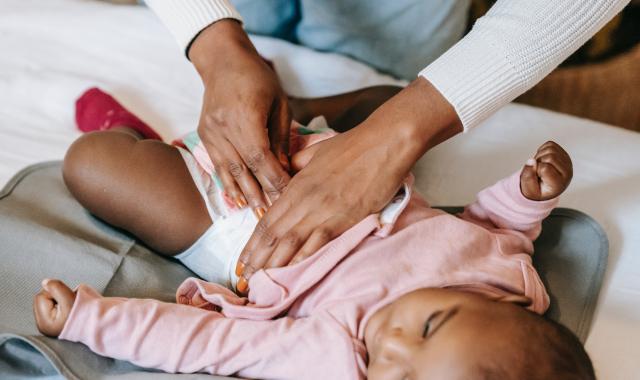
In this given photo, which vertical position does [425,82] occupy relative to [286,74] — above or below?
above

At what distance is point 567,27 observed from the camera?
963 millimetres

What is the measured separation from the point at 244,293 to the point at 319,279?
0.11 m

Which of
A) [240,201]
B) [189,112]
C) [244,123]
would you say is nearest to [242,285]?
[240,201]

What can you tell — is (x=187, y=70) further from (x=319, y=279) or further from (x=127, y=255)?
(x=319, y=279)

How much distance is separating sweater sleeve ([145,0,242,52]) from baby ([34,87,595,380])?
175mm

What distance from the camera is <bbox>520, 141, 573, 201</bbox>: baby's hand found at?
1.00 metres

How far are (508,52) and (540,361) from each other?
1.39 ft

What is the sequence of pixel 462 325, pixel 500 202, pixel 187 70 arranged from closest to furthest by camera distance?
1. pixel 462 325
2. pixel 500 202
3. pixel 187 70

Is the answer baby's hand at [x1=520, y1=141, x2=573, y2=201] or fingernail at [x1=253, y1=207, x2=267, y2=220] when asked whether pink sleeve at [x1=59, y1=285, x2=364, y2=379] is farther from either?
baby's hand at [x1=520, y1=141, x2=573, y2=201]

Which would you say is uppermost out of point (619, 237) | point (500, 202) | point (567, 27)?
point (567, 27)

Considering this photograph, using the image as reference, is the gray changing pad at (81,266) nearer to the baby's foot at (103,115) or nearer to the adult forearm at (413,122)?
the baby's foot at (103,115)

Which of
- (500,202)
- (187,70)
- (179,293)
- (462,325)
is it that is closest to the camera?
(462,325)

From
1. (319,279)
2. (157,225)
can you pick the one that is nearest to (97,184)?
(157,225)

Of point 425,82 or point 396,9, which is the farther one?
point 396,9
